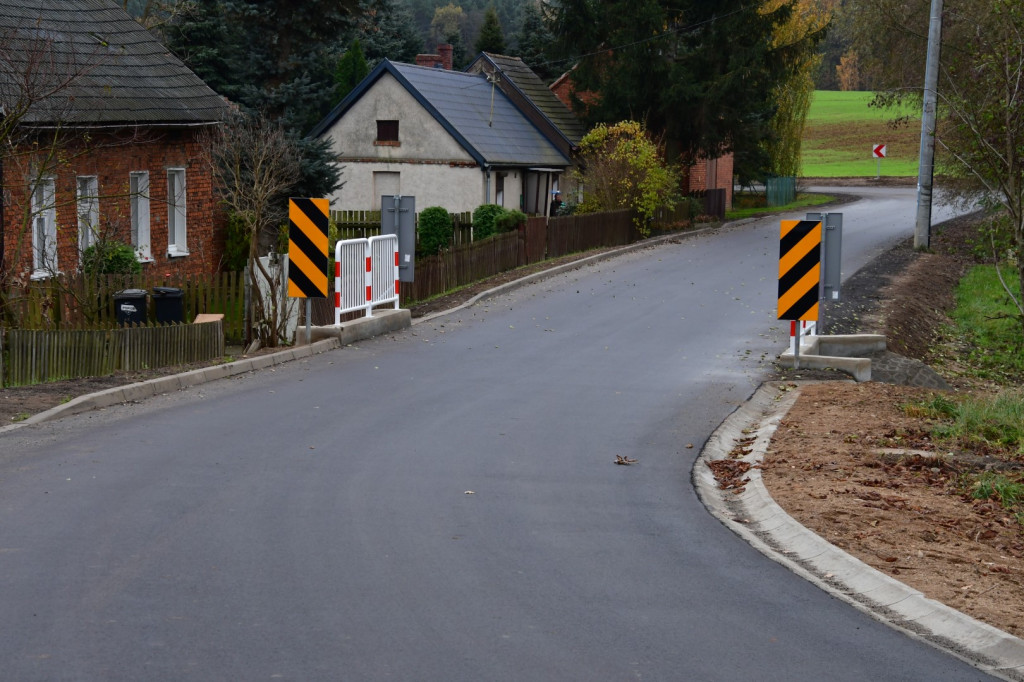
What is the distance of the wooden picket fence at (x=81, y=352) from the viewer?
1297 cm

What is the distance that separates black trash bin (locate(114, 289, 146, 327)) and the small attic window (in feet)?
84.2

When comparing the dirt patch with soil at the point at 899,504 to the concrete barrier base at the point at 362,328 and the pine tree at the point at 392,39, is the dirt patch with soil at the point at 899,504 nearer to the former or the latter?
the concrete barrier base at the point at 362,328

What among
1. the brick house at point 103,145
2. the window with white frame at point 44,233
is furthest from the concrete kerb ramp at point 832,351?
the window with white frame at point 44,233

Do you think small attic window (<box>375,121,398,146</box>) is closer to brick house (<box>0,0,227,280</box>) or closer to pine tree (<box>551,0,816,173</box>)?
pine tree (<box>551,0,816,173</box>)

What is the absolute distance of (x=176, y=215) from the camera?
2444 cm

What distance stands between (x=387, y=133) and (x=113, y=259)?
76.2ft

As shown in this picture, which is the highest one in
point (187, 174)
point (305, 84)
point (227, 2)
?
point (227, 2)

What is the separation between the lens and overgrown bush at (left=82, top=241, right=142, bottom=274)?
757 inches

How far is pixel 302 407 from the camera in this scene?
39.1 ft

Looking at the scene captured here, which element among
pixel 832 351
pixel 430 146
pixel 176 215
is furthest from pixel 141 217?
pixel 430 146

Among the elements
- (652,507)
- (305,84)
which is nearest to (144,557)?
(652,507)

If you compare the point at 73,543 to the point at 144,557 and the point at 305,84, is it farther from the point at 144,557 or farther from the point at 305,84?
the point at 305,84

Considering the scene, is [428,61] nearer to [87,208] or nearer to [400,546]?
[87,208]

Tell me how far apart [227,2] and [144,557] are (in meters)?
32.1
